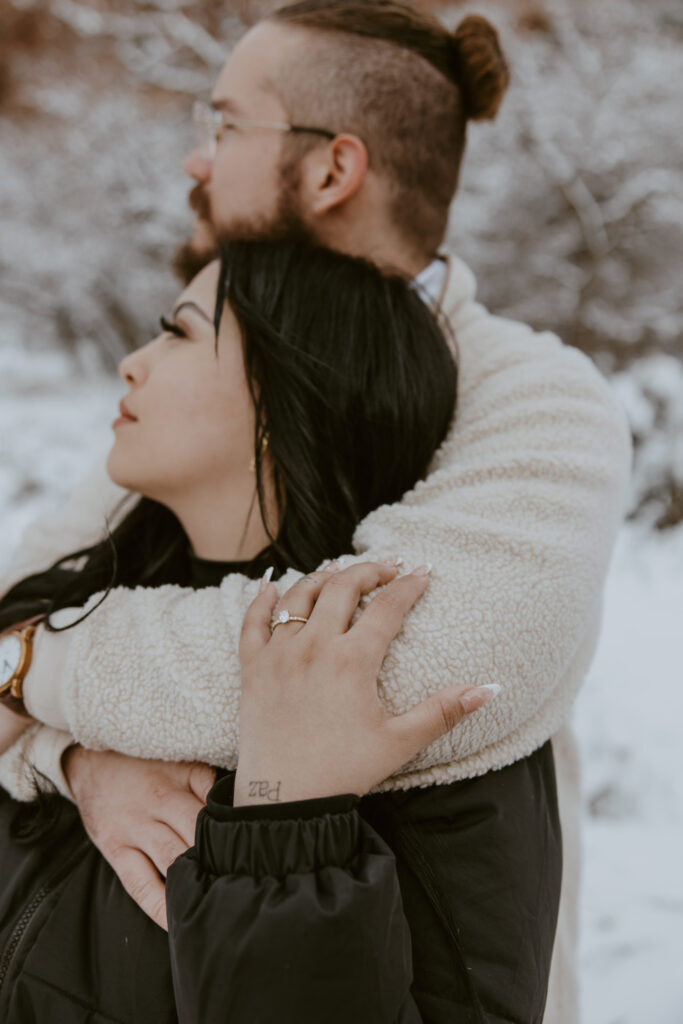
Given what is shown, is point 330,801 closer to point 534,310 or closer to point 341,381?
point 341,381

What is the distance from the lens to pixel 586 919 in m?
1.99

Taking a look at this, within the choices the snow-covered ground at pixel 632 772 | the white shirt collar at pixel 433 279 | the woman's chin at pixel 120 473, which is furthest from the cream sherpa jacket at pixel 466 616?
the snow-covered ground at pixel 632 772

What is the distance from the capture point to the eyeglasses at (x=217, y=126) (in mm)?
1706

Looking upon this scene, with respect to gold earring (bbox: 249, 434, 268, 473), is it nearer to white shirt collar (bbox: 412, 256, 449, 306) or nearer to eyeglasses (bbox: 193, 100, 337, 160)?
white shirt collar (bbox: 412, 256, 449, 306)

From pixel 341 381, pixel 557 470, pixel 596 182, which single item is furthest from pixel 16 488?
pixel 596 182

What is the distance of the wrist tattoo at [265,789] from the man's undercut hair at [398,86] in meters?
1.42

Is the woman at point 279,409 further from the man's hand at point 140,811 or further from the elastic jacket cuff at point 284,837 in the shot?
the elastic jacket cuff at point 284,837

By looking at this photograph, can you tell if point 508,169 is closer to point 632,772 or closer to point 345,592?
point 632,772

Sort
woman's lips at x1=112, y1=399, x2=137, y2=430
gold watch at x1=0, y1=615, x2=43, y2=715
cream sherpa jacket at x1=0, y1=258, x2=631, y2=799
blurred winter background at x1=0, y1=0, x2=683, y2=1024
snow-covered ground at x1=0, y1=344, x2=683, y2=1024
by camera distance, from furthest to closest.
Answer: blurred winter background at x1=0, y1=0, x2=683, y2=1024, snow-covered ground at x1=0, y1=344, x2=683, y2=1024, woman's lips at x1=112, y1=399, x2=137, y2=430, gold watch at x1=0, y1=615, x2=43, y2=715, cream sherpa jacket at x1=0, y1=258, x2=631, y2=799

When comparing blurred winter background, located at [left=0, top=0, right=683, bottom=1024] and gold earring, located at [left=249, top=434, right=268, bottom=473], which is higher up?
gold earring, located at [left=249, top=434, right=268, bottom=473]

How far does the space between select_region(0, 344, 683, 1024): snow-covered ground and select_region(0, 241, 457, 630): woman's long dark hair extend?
4.91 feet

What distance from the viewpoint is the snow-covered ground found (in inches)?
72.1

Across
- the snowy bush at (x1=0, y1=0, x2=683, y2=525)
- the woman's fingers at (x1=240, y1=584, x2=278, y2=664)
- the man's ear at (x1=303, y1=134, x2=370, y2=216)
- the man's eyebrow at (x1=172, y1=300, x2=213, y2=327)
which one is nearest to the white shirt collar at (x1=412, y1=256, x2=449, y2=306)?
the man's ear at (x1=303, y1=134, x2=370, y2=216)

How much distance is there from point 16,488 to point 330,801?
4110 millimetres
